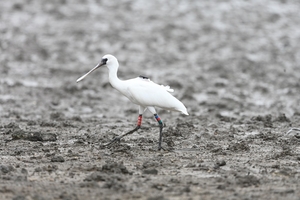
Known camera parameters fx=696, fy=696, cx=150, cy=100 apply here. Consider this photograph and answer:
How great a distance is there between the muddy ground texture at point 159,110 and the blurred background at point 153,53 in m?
0.05

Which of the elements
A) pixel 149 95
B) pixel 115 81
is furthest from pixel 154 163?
pixel 115 81

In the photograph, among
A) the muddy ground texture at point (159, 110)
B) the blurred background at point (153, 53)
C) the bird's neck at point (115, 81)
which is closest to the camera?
the muddy ground texture at point (159, 110)

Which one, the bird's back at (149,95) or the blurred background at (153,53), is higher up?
the blurred background at (153,53)

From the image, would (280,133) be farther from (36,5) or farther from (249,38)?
(36,5)

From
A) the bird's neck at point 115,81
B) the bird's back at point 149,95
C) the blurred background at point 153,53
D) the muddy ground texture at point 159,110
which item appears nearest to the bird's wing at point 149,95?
the bird's back at point 149,95

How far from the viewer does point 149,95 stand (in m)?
9.92

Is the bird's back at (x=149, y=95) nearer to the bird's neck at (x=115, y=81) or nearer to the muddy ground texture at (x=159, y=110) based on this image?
the bird's neck at (x=115, y=81)

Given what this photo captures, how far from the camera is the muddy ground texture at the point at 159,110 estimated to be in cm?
788

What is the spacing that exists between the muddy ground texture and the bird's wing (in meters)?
0.63

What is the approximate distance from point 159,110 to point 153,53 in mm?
7113

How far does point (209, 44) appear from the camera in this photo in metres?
23.6

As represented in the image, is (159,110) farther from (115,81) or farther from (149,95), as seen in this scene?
(149,95)

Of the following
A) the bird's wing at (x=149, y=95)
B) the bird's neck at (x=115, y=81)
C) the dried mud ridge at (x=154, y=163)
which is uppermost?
the bird's neck at (x=115, y=81)

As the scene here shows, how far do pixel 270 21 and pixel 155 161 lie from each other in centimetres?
1895
